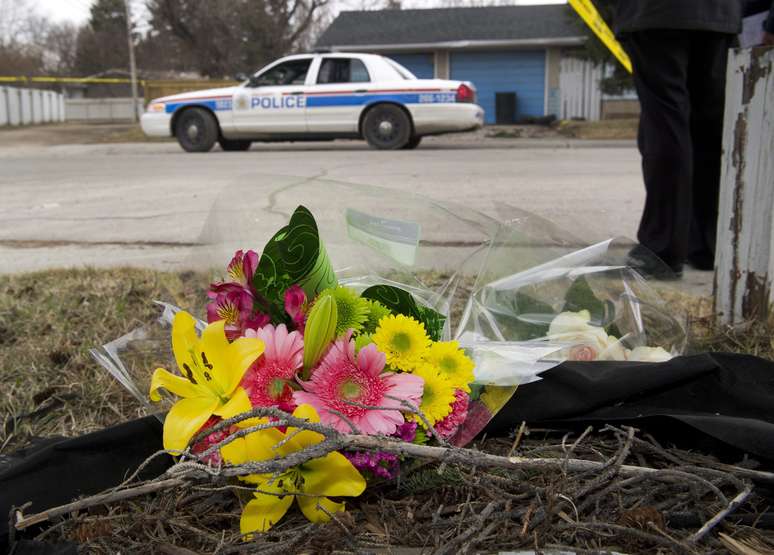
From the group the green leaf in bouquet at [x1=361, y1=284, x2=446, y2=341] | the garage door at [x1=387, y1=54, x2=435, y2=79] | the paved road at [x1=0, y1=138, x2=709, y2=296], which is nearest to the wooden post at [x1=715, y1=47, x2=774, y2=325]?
the paved road at [x1=0, y1=138, x2=709, y2=296]

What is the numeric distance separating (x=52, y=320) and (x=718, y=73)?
285 centimetres

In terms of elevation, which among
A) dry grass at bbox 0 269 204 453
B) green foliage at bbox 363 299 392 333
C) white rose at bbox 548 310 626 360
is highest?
green foliage at bbox 363 299 392 333

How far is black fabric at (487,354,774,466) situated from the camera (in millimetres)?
1457

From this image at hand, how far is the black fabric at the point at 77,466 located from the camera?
1.38m

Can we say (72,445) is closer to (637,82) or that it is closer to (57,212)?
(637,82)

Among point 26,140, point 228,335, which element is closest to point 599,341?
point 228,335

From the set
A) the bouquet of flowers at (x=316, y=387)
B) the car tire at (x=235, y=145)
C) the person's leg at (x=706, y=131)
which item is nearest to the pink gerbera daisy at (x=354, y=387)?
the bouquet of flowers at (x=316, y=387)

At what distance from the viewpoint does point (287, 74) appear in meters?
13.2

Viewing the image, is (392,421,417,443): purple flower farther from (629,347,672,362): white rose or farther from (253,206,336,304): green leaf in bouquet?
(629,347,672,362): white rose

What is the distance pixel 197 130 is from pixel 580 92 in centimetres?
1724

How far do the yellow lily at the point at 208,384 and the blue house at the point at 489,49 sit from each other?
27.3 metres

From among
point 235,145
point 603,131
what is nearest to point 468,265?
point 235,145

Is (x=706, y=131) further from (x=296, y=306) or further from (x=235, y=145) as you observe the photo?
(x=235, y=145)

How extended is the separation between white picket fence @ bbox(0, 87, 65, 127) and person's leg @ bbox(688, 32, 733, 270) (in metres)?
29.6
